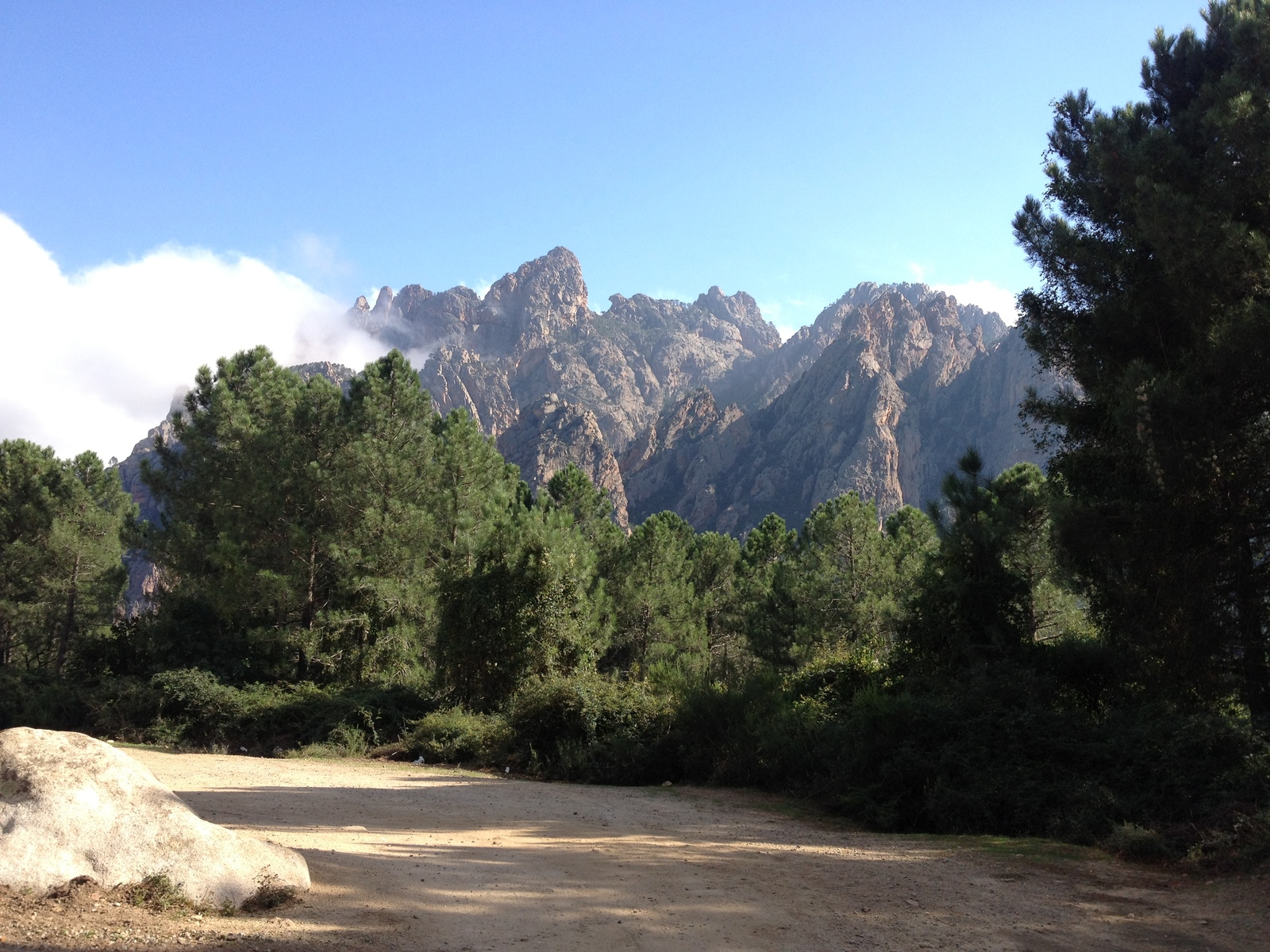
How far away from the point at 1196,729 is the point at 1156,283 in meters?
6.39

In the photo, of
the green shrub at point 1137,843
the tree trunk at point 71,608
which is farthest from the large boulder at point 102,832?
the tree trunk at point 71,608

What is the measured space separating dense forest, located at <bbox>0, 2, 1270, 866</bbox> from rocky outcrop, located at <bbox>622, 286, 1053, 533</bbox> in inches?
3687

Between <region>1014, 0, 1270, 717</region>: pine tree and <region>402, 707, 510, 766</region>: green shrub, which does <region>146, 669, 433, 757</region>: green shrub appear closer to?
<region>402, 707, 510, 766</region>: green shrub

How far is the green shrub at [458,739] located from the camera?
17156 mm

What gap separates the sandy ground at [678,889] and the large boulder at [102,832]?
37cm

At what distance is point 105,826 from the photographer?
521 cm

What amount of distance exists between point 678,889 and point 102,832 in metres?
3.97

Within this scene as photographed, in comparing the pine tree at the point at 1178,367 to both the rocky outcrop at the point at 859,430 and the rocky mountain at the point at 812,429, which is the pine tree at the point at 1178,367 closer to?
the rocky mountain at the point at 812,429

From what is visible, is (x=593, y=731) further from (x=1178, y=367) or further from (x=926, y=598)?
(x=1178, y=367)

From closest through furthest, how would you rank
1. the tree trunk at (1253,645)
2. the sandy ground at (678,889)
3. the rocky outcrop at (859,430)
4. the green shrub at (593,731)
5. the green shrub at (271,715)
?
1. the sandy ground at (678,889)
2. the tree trunk at (1253,645)
3. the green shrub at (593,731)
4. the green shrub at (271,715)
5. the rocky outcrop at (859,430)

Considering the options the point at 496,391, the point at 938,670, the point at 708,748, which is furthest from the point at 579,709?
the point at 496,391

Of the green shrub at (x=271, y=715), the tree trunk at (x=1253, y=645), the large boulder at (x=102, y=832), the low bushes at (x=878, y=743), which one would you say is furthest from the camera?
the green shrub at (x=271, y=715)

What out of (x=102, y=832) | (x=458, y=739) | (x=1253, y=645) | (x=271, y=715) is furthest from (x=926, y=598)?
(x=271, y=715)

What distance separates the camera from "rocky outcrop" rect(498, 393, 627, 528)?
131 meters
